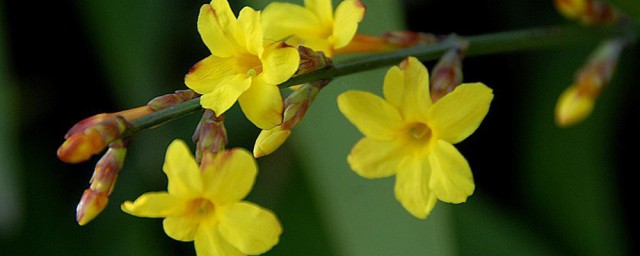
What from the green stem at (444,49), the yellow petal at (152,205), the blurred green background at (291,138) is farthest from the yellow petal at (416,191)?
the blurred green background at (291,138)

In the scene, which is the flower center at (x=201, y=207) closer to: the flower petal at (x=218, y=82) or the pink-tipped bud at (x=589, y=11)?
the flower petal at (x=218, y=82)

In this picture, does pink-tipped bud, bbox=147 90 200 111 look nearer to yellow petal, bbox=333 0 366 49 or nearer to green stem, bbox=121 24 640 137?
green stem, bbox=121 24 640 137

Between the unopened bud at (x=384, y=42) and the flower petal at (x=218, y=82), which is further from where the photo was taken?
the unopened bud at (x=384, y=42)

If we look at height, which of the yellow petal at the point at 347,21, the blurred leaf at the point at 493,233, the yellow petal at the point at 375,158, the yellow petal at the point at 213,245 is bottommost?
the blurred leaf at the point at 493,233

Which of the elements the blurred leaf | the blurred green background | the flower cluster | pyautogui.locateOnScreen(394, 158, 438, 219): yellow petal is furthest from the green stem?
the blurred leaf

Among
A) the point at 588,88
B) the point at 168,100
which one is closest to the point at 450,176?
the point at 168,100
